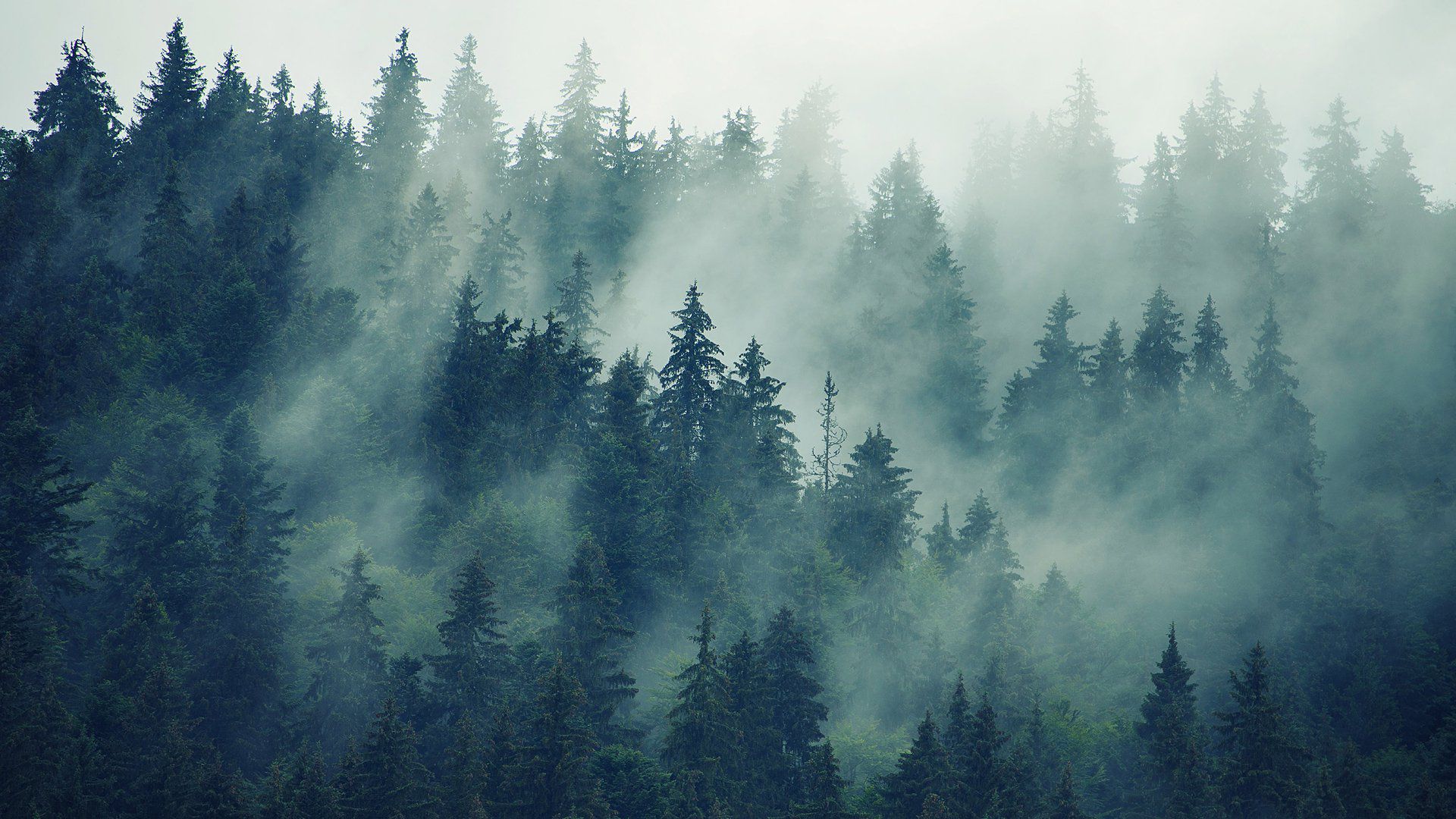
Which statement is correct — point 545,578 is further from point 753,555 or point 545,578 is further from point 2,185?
point 2,185

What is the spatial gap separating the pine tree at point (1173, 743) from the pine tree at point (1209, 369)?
26.6 m

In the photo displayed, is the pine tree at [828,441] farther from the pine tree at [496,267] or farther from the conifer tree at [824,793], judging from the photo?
the conifer tree at [824,793]

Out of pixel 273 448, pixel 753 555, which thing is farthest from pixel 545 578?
pixel 273 448

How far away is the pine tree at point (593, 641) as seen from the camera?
44.1 m

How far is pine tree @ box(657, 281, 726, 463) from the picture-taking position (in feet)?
204

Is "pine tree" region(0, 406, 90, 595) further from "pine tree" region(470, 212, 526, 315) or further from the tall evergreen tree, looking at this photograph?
"pine tree" region(470, 212, 526, 315)

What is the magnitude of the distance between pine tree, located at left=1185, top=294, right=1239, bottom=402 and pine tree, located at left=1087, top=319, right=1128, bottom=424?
3.96m

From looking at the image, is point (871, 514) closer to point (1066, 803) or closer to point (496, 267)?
point (1066, 803)

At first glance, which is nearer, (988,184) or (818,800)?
(818,800)

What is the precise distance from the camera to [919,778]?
41062 millimetres

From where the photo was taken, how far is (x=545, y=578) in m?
55.2

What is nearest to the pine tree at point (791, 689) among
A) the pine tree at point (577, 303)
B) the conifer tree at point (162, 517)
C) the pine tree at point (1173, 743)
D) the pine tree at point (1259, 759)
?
the pine tree at point (1173, 743)

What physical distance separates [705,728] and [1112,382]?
4157 centimetres

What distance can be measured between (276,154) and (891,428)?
4825cm
